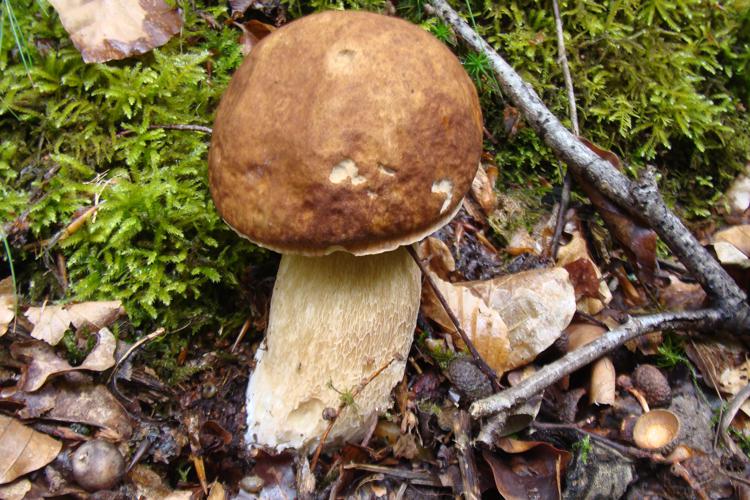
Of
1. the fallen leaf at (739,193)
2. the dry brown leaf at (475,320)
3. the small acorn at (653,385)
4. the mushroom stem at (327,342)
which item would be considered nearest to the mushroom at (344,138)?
the mushroom stem at (327,342)

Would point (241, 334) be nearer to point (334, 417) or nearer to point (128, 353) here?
point (128, 353)

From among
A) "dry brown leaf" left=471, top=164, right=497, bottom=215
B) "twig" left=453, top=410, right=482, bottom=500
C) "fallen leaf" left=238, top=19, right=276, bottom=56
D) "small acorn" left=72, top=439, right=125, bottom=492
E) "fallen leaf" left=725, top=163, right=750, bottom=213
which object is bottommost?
"fallen leaf" left=725, top=163, right=750, bottom=213

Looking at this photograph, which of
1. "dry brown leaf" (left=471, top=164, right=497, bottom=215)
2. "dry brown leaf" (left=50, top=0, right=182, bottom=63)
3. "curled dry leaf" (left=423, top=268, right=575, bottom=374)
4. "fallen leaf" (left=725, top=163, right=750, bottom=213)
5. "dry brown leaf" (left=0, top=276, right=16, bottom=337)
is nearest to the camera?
"dry brown leaf" (left=0, top=276, right=16, bottom=337)

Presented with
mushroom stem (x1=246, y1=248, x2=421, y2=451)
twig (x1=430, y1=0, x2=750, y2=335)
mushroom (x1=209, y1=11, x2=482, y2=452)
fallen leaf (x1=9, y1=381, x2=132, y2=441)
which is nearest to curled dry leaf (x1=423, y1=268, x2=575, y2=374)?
mushroom stem (x1=246, y1=248, x2=421, y2=451)

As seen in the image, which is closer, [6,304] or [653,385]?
[6,304]

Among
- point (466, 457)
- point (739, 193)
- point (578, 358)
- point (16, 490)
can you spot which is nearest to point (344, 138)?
point (466, 457)

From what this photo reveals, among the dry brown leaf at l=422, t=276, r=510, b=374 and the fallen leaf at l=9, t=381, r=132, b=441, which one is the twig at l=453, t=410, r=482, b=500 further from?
the fallen leaf at l=9, t=381, r=132, b=441

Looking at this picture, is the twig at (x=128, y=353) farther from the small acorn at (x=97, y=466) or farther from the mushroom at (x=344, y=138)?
the mushroom at (x=344, y=138)
